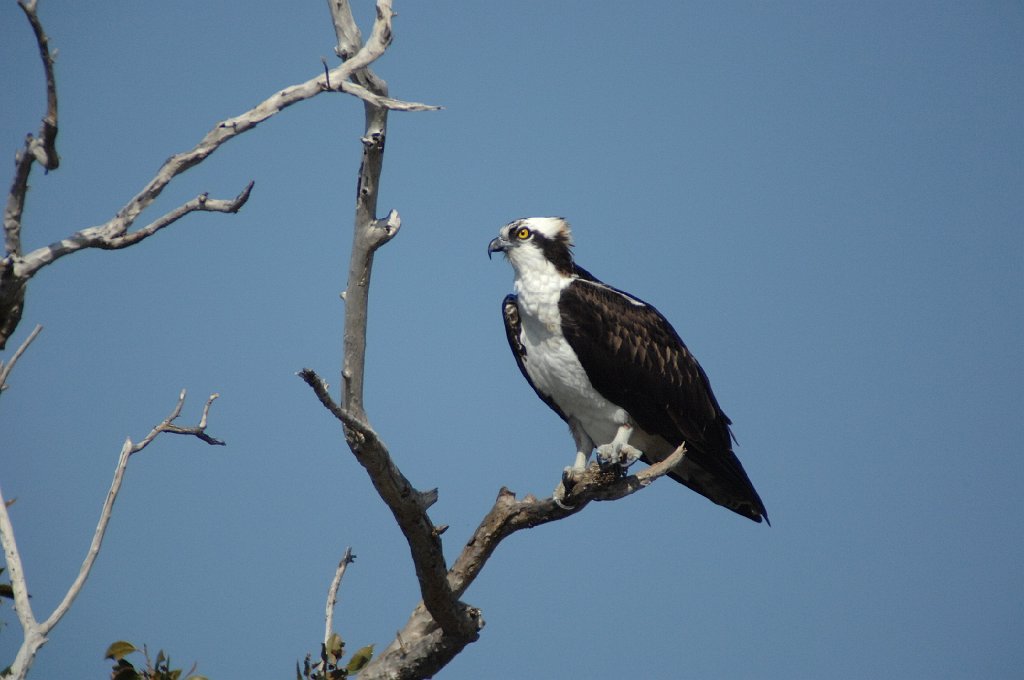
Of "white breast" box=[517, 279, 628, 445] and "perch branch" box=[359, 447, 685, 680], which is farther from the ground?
"white breast" box=[517, 279, 628, 445]

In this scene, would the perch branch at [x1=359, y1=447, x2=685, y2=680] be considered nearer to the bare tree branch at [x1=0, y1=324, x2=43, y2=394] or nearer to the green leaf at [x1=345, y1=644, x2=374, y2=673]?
the green leaf at [x1=345, y1=644, x2=374, y2=673]

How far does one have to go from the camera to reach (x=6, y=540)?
5418mm

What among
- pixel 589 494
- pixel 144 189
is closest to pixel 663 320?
pixel 589 494

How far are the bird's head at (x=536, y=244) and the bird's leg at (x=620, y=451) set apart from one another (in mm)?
1384

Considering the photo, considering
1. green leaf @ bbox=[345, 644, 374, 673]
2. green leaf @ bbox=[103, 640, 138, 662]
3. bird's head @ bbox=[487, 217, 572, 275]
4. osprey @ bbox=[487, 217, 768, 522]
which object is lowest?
green leaf @ bbox=[345, 644, 374, 673]

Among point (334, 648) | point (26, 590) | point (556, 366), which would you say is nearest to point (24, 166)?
point (26, 590)

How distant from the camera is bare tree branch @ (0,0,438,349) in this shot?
15.1 feet

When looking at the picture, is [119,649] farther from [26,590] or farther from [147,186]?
[147,186]

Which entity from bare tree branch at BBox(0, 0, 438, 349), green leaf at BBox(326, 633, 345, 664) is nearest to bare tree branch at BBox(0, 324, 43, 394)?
bare tree branch at BBox(0, 0, 438, 349)

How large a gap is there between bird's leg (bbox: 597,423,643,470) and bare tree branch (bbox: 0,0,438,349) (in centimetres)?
301

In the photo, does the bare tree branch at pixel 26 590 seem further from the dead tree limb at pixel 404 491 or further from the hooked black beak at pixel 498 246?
the hooked black beak at pixel 498 246

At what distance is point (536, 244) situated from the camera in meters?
8.36

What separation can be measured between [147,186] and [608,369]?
398 cm

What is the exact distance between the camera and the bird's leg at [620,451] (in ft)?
23.8
